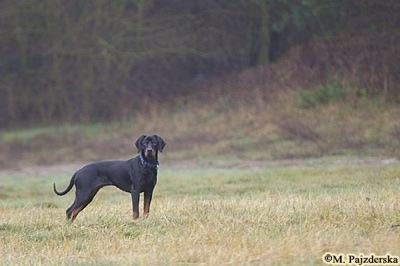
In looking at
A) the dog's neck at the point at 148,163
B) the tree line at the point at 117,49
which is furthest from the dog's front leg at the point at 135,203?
the tree line at the point at 117,49

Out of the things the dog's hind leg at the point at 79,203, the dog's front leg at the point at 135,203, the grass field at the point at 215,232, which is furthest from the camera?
the dog's hind leg at the point at 79,203

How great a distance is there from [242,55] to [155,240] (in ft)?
88.9

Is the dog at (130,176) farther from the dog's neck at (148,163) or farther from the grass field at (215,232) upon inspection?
the grass field at (215,232)

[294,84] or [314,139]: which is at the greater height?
[294,84]

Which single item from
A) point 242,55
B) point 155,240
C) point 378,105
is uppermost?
point 242,55

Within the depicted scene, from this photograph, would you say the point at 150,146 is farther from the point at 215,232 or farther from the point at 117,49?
the point at 117,49

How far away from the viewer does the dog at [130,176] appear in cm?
1236

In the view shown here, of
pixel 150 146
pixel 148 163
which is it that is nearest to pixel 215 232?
pixel 148 163

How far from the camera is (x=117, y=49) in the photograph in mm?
34844

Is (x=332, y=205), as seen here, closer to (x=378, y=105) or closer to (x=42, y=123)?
(x=378, y=105)

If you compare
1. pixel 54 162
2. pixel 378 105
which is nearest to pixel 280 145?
pixel 378 105

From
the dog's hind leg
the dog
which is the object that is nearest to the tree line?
the dog

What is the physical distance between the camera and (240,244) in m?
8.87

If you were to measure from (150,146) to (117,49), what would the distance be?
2284 centimetres
